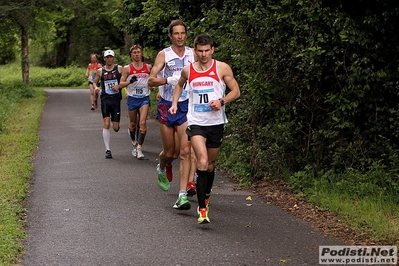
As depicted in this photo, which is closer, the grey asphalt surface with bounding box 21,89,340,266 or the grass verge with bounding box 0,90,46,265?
the grey asphalt surface with bounding box 21,89,340,266

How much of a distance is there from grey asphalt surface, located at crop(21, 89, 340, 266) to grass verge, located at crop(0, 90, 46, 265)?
0.14 meters

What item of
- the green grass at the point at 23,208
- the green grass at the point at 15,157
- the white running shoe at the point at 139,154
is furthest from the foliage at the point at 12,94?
the white running shoe at the point at 139,154

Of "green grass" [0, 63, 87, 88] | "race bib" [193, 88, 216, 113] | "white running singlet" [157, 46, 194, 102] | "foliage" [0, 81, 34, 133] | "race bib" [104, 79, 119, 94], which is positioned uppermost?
"white running singlet" [157, 46, 194, 102]

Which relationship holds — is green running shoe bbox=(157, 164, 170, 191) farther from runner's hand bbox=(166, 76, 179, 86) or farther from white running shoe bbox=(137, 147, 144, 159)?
white running shoe bbox=(137, 147, 144, 159)

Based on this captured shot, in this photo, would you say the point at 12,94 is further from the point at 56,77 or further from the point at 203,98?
the point at 203,98

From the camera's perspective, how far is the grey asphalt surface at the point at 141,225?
654 cm

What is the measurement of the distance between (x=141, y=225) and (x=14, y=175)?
13.4 feet

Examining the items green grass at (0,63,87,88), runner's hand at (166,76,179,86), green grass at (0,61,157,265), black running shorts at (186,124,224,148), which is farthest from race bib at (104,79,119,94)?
green grass at (0,63,87,88)

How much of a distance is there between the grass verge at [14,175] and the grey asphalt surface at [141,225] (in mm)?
138

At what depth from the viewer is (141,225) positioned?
7.84 m

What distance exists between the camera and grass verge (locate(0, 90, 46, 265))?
22.6 feet

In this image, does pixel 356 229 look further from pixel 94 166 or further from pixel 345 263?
pixel 94 166

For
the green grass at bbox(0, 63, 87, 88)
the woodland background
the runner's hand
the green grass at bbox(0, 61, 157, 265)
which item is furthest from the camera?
the green grass at bbox(0, 63, 87, 88)

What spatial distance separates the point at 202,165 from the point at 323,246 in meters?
1.61
